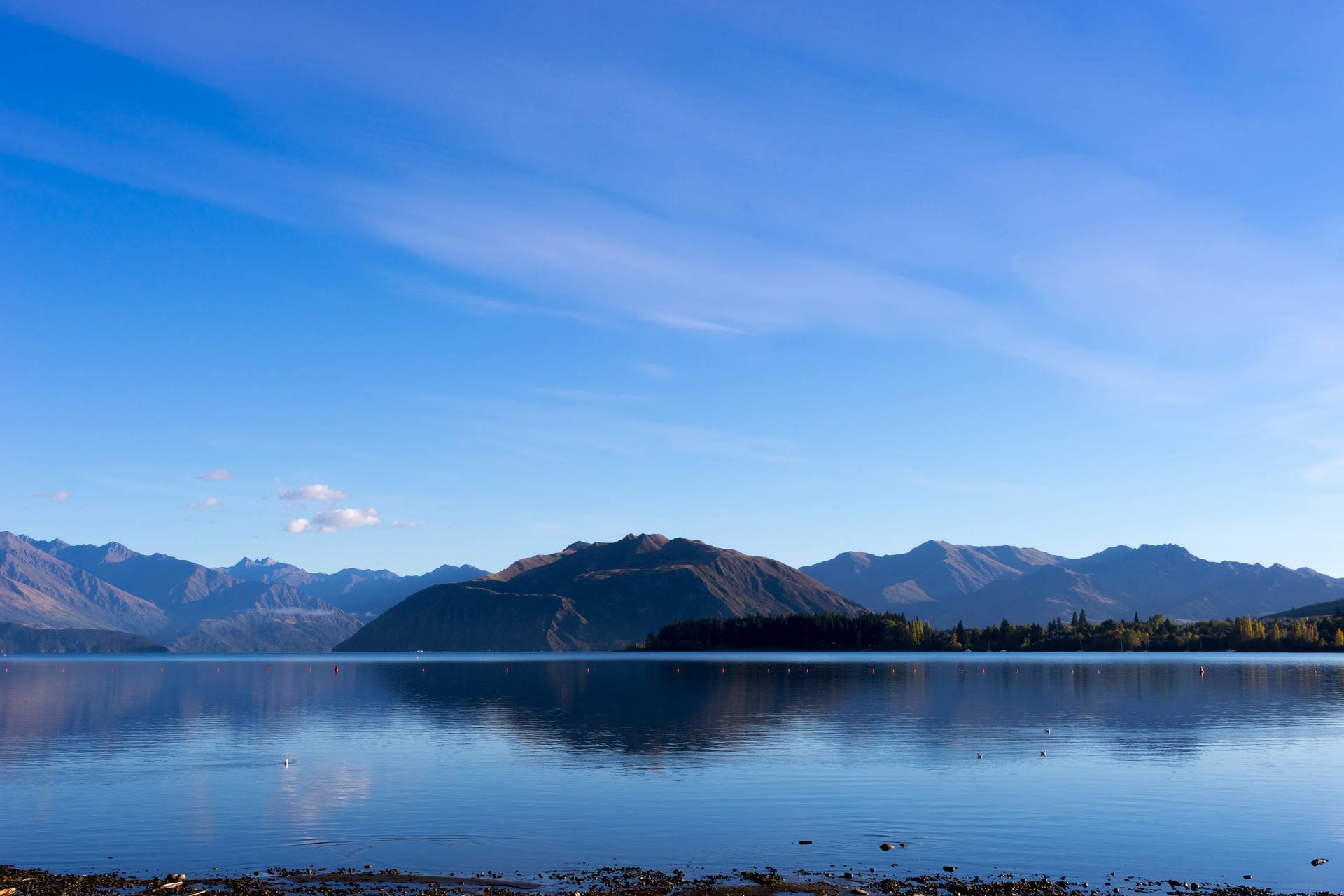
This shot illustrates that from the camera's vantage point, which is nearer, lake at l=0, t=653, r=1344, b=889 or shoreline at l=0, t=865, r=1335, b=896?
shoreline at l=0, t=865, r=1335, b=896

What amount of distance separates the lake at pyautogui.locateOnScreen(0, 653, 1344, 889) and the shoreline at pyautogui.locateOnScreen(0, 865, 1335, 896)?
1.82 metres

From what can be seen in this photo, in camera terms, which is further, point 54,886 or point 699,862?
point 699,862

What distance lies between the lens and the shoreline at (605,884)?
141 ft

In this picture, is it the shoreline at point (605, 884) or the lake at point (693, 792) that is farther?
the lake at point (693, 792)

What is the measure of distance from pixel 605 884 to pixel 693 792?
25.3 m

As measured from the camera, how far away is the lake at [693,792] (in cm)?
5131

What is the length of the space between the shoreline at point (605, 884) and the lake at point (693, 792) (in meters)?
1.82

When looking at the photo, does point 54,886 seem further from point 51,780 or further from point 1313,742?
point 1313,742

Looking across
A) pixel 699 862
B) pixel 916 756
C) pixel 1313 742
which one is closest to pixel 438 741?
pixel 916 756

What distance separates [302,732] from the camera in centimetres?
11306

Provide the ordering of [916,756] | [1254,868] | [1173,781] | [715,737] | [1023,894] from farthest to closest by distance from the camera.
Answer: [715,737] < [916,756] < [1173,781] < [1254,868] < [1023,894]

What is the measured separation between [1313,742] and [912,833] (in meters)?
63.7

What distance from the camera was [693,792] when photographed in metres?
69.4

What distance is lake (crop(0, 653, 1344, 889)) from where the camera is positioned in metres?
51.3
